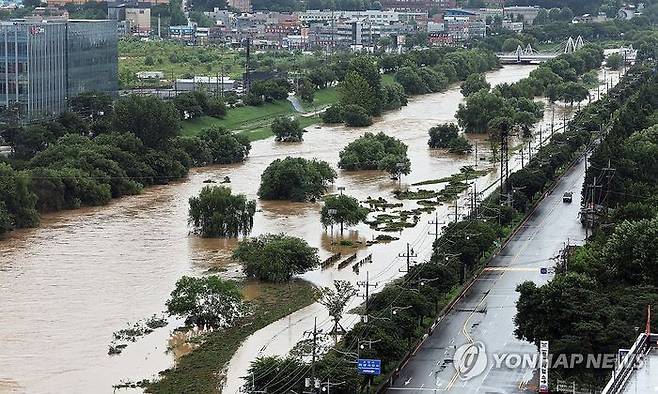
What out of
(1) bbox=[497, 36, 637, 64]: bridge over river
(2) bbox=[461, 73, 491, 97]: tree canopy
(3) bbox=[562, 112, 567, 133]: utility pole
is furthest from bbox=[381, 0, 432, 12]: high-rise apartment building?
(3) bbox=[562, 112, 567, 133]: utility pole

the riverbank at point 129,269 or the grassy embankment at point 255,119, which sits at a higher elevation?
the grassy embankment at point 255,119

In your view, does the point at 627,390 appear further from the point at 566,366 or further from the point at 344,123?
the point at 344,123

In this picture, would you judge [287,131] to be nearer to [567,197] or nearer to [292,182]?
[292,182]

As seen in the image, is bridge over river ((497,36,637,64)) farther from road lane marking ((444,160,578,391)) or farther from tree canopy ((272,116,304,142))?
road lane marking ((444,160,578,391))

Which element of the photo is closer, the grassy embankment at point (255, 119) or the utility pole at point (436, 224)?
the utility pole at point (436, 224)

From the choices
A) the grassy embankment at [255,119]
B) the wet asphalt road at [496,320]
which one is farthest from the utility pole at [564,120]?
the wet asphalt road at [496,320]

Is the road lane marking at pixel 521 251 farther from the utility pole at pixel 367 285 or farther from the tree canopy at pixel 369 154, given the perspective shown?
the tree canopy at pixel 369 154
